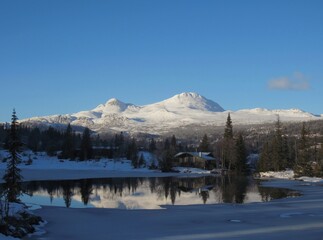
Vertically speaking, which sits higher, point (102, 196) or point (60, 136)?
point (60, 136)

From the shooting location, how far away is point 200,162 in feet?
396

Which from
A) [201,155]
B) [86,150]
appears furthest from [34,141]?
[201,155]

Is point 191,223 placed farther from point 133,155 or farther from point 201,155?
point 201,155

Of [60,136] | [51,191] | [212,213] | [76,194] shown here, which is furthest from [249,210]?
[60,136]

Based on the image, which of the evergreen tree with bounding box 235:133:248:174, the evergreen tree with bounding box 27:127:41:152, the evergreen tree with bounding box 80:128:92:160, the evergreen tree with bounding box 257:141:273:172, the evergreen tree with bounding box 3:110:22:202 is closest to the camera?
the evergreen tree with bounding box 3:110:22:202

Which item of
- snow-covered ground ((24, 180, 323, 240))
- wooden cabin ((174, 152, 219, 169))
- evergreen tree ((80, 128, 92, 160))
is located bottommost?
snow-covered ground ((24, 180, 323, 240))

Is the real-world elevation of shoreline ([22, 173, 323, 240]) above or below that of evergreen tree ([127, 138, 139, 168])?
below

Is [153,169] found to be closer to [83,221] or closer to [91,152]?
[91,152]

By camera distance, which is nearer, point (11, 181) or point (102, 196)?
point (11, 181)

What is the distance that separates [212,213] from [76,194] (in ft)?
61.3

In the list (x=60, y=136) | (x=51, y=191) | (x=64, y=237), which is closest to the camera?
(x=64, y=237)

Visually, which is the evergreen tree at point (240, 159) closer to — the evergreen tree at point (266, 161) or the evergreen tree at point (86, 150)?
the evergreen tree at point (266, 161)

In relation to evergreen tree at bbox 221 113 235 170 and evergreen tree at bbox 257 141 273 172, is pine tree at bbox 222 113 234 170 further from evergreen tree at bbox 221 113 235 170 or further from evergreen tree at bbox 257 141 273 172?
evergreen tree at bbox 257 141 273 172

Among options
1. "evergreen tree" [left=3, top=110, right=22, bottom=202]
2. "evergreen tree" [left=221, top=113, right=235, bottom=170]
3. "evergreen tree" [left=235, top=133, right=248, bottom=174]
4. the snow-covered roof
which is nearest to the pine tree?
"evergreen tree" [left=221, top=113, right=235, bottom=170]
